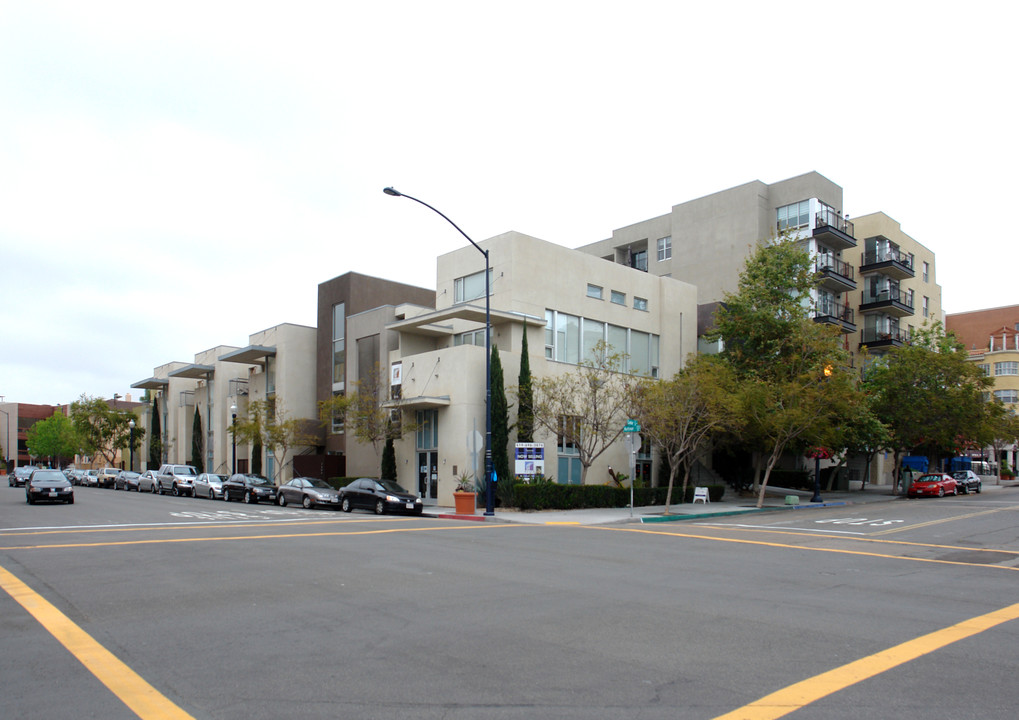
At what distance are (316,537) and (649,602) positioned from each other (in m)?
10.5

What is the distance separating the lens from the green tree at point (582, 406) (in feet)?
100

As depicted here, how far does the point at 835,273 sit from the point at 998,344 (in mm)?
61549

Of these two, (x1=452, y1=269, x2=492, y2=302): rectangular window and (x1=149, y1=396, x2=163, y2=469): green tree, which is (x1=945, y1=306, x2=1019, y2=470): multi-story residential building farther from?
(x1=149, y1=396, x2=163, y2=469): green tree

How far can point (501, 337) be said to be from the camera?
3341 cm

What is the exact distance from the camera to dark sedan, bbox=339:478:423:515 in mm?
27516

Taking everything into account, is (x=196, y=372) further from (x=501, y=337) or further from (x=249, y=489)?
(x=501, y=337)

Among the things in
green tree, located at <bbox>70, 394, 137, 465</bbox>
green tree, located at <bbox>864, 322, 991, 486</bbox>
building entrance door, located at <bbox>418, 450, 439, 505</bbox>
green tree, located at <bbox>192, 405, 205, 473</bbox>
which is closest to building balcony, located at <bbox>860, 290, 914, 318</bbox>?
green tree, located at <bbox>864, 322, 991, 486</bbox>

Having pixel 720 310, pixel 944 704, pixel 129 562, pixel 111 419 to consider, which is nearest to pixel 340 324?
pixel 720 310

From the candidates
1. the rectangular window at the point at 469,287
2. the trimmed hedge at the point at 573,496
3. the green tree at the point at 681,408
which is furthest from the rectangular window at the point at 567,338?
the trimmed hedge at the point at 573,496

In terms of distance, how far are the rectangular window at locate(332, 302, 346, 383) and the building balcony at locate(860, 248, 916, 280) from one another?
1378 inches

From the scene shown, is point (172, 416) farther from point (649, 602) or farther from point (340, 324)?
point (649, 602)

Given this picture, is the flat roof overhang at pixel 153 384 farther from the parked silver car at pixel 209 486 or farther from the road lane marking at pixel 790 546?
the road lane marking at pixel 790 546

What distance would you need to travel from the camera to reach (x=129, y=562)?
13578 millimetres

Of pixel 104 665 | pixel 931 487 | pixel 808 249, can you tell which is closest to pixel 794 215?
pixel 808 249
